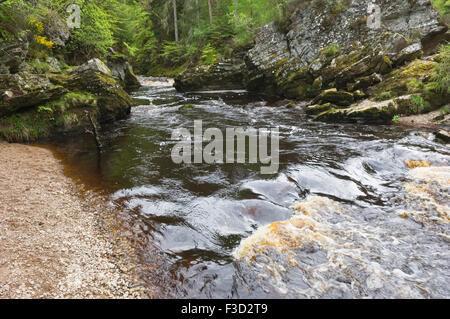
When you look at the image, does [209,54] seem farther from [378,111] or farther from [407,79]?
[378,111]

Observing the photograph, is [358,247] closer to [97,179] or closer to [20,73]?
[97,179]

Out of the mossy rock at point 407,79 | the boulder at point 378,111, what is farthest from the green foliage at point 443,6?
the boulder at point 378,111

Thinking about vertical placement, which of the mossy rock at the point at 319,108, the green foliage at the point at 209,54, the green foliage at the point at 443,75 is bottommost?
the mossy rock at the point at 319,108

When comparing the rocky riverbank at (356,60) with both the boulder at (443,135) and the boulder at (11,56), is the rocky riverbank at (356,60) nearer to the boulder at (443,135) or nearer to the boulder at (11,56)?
the boulder at (443,135)

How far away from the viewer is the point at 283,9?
20.2 m

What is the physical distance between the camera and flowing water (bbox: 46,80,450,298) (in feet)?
12.8

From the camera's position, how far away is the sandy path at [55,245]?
3.60 m

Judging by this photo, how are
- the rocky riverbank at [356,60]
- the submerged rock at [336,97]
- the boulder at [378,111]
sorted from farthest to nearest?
the submerged rock at [336,97], the rocky riverbank at [356,60], the boulder at [378,111]

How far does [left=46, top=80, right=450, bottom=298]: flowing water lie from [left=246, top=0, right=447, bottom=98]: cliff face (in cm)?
622

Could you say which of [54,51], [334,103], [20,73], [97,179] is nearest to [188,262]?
[97,179]

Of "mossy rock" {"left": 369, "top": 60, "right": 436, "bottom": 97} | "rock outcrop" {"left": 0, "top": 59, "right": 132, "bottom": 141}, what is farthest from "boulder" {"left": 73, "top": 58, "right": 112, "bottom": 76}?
"mossy rock" {"left": 369, "top": 60, "right": 436, "bottom": 97}

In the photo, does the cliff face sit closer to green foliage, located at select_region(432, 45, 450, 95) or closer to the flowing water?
green foliage, located at select_region(432, 45, 450, 95)

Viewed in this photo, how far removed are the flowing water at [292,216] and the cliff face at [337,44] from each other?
6.22 m

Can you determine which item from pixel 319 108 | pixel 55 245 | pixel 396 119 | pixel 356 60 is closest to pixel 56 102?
pixel 55 245
